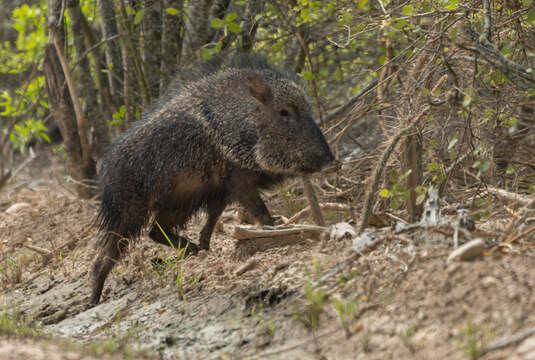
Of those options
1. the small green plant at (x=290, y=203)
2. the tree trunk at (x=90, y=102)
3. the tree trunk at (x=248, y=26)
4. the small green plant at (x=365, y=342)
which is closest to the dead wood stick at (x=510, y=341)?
the small green plant at (x=365, y=342)

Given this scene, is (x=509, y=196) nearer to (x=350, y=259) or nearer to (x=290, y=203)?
(x=350, y=259)

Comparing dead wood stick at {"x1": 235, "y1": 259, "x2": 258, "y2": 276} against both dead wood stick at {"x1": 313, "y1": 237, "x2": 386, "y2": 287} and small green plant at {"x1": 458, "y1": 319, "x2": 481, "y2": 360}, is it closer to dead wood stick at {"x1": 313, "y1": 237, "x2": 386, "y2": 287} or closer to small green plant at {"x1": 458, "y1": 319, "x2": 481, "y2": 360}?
dead wood stick at {"x1": 313, "y1": 237, "x2": 386, "y2": 287}

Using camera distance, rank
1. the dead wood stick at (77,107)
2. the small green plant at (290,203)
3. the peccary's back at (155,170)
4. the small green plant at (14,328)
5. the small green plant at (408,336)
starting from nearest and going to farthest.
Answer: the small green plant at (408,336), the small green plant at (14,328), the peccary's back at (155,170), the small green plant at (290,203), the dead wood stick at (77,107)

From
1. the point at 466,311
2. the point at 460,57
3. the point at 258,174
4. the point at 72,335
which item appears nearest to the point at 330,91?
the point at 258,174

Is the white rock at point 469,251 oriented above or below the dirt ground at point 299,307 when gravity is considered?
above

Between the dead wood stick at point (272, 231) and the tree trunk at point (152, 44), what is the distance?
2552 mm

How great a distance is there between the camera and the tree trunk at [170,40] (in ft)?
18.2

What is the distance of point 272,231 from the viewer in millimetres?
3637

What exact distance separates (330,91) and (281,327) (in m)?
5.46

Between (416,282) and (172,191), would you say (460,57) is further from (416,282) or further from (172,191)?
(172,191)

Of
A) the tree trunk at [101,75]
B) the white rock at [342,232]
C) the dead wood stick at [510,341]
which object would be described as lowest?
the white rock at [342,232]

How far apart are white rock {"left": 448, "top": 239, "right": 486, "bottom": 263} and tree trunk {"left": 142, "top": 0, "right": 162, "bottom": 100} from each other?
13.4 ft

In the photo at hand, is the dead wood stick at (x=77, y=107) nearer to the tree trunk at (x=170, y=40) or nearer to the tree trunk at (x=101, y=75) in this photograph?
the tree trunk at (x=101, y=75)

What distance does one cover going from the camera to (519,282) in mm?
2271
